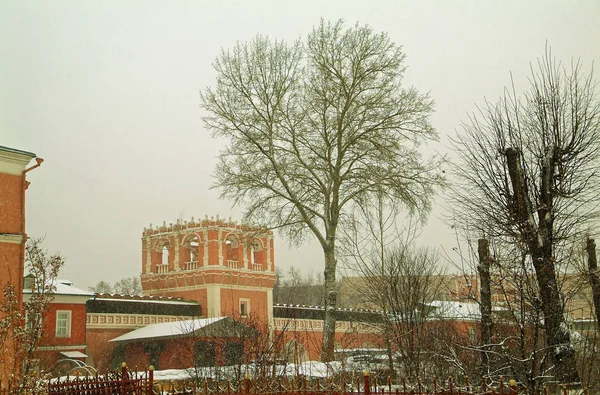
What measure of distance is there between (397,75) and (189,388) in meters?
13.4

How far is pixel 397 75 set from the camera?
2153 centimetres

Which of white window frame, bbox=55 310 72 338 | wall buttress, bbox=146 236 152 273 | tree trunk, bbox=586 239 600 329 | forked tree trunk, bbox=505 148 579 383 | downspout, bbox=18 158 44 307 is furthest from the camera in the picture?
wall buttress, bbox=146 236 152 273

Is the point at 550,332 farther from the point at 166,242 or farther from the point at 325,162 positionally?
the point at 166,242

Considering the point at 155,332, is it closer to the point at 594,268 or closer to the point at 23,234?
the point at 23,234

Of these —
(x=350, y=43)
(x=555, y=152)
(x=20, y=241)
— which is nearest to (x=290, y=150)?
(x=350, y=43)

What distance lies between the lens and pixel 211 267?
3509cm

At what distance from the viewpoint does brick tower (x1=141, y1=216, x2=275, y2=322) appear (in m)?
35.2

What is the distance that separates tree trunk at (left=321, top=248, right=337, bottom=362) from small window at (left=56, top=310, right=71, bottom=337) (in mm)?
12762

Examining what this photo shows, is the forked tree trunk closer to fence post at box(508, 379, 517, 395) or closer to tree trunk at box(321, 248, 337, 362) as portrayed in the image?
fence post at box(508, 379, 517, 395)

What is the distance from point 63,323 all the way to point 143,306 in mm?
4729

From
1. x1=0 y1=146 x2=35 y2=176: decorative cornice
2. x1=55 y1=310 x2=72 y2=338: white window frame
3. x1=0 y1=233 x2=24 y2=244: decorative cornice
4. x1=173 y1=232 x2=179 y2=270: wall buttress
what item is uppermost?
x1=0 y1=146 x2=35 y2=176: decorative cornice

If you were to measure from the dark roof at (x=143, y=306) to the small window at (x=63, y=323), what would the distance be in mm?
1389

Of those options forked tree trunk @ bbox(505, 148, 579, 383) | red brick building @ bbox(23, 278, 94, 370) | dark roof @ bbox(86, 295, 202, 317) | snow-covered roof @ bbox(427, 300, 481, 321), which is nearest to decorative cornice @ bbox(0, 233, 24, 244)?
red brick building @ bbox(23, 278, 94, 370)

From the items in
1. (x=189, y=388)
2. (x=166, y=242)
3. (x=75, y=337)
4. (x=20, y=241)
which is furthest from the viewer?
(x=166, y=242)
